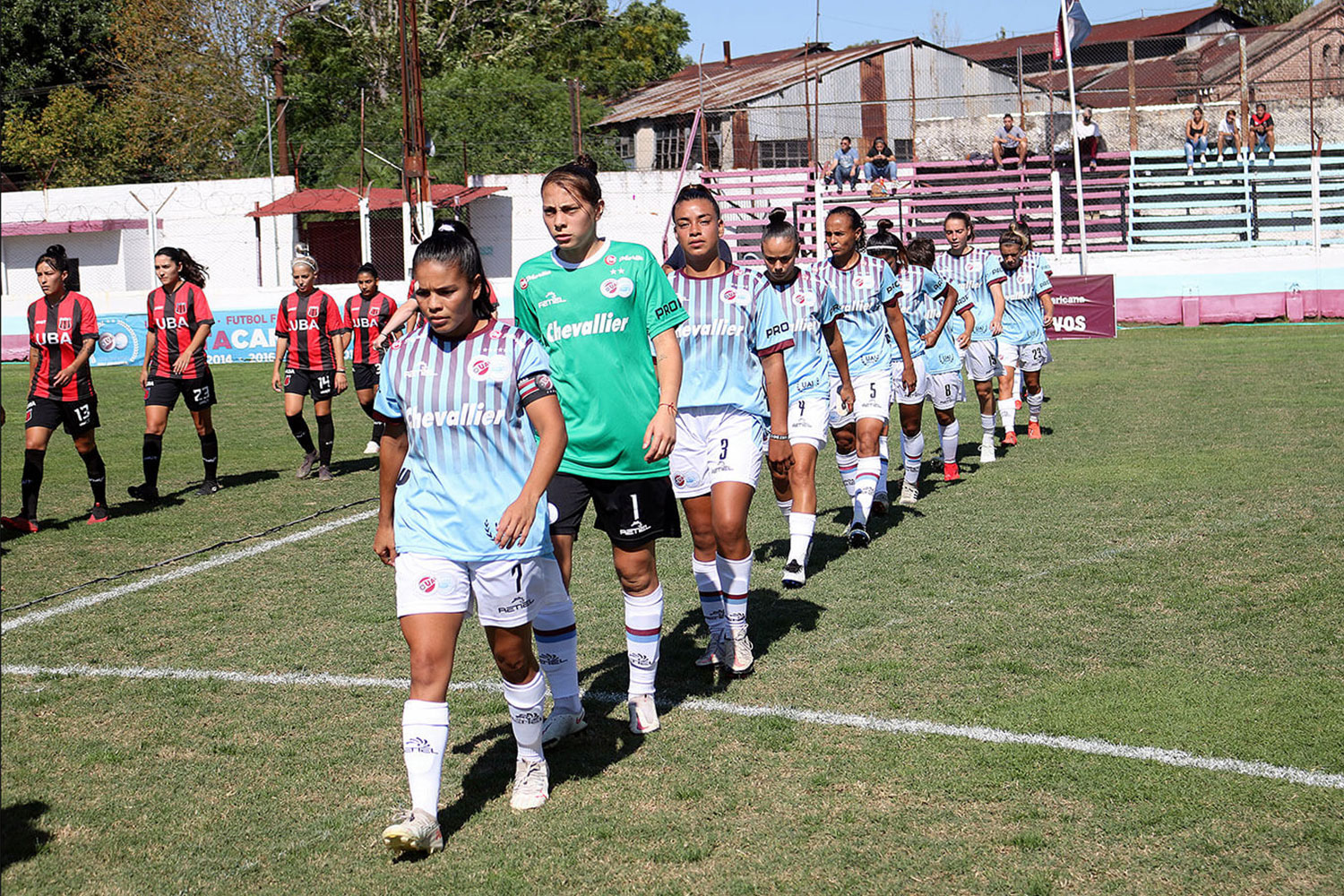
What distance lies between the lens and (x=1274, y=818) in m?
4.30

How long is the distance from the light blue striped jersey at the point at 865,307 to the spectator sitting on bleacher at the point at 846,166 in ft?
78.4

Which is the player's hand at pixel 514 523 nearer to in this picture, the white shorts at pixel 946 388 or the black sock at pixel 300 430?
the white shorts at pixel 946 388

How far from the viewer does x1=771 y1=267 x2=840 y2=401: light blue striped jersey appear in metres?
7.97

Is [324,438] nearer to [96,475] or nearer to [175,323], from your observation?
[175,323]

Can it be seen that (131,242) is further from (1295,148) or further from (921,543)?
(921,543)

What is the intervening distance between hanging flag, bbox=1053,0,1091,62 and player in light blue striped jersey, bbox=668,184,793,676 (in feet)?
92.8

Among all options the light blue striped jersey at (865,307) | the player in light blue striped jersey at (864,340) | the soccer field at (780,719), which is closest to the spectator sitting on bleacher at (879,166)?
the soccer field at (780,719)

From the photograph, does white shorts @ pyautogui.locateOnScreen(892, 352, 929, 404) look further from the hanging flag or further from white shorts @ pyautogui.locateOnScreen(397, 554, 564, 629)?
the hanging flag

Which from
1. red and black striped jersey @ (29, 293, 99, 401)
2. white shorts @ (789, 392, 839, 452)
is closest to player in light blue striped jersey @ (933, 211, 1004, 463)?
white shorts @ (789, 392, 839, 452)

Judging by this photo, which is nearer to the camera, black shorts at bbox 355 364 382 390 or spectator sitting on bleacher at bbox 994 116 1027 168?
black shorts at bbox 355 364 382 390

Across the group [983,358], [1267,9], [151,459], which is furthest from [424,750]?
[1267,9]

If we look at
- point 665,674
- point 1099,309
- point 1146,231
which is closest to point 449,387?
point 665,674

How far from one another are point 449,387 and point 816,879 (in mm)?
1966

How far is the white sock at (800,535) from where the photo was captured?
7.95 metres
